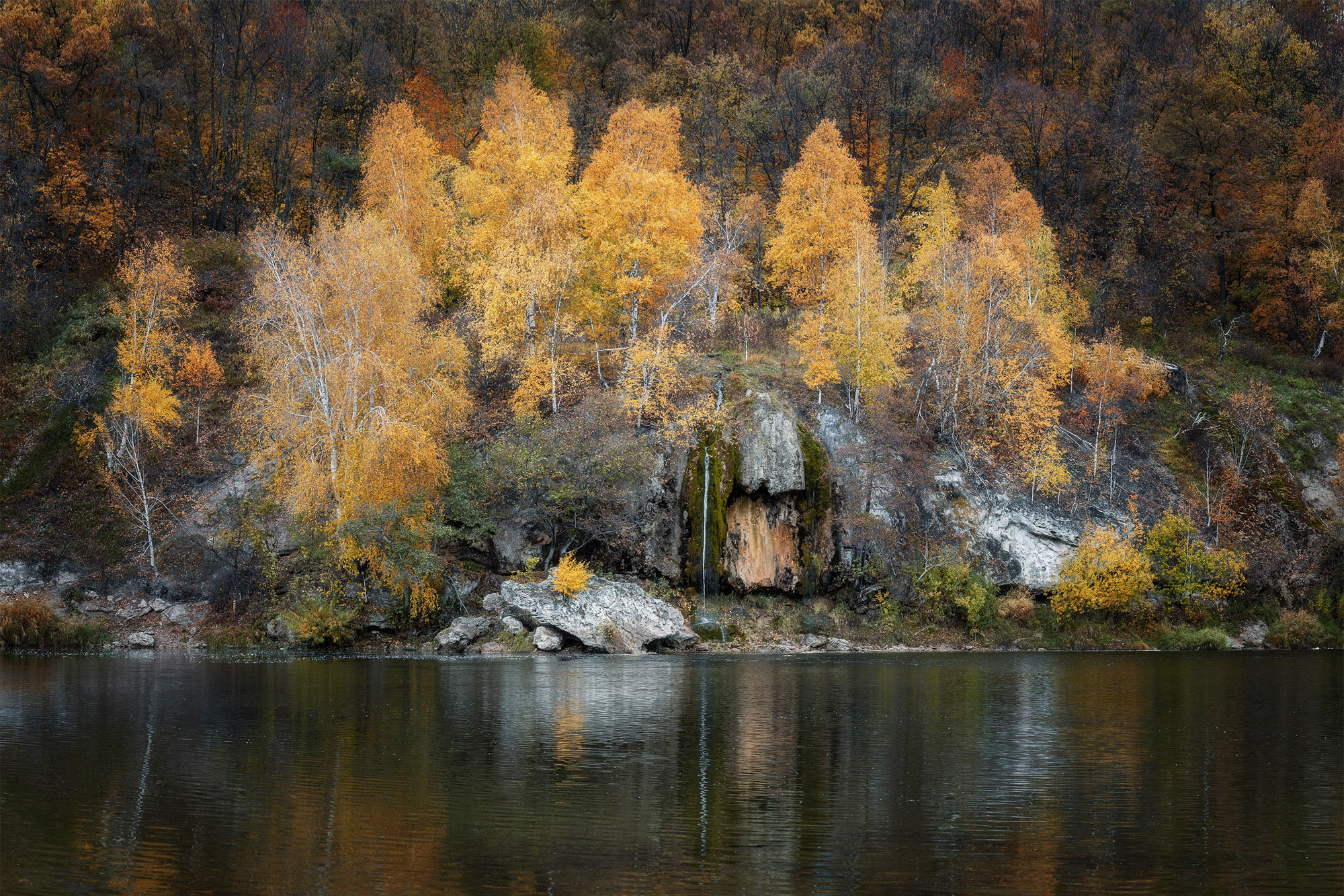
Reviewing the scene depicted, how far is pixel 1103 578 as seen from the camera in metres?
47.0

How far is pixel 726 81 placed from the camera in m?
75.5

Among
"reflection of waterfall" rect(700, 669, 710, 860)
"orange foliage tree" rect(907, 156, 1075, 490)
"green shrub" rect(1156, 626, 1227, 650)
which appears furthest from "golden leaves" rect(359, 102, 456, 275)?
"green shrub" rect(1156, 626, 1227, 650)

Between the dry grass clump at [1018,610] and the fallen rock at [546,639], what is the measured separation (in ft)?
67.2

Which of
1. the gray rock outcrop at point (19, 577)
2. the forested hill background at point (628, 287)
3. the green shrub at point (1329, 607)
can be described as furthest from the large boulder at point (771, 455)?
the gray rock outcrop at point (19, 577)

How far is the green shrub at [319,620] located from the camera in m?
40.4

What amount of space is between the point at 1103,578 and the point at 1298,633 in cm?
981

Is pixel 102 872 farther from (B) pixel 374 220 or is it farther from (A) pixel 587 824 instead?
(B) pixel 374 220

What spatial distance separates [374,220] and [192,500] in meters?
15.6

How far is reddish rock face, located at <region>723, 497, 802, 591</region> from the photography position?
47.7 m

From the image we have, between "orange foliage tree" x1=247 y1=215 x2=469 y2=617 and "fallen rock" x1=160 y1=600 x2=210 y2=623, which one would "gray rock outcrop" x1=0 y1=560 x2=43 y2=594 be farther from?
"orange foliage tree" x1=247 y1=215 x2=469 y2=617

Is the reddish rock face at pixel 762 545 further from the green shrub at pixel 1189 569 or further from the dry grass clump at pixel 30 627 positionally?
the dry grass clump at pixel 30 627

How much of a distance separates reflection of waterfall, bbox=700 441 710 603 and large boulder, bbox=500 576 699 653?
3.06 meters

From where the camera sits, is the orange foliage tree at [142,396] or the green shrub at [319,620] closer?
the green shrub at [319,620]

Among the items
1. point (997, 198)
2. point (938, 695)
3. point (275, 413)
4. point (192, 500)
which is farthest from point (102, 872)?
point (997, 198)
